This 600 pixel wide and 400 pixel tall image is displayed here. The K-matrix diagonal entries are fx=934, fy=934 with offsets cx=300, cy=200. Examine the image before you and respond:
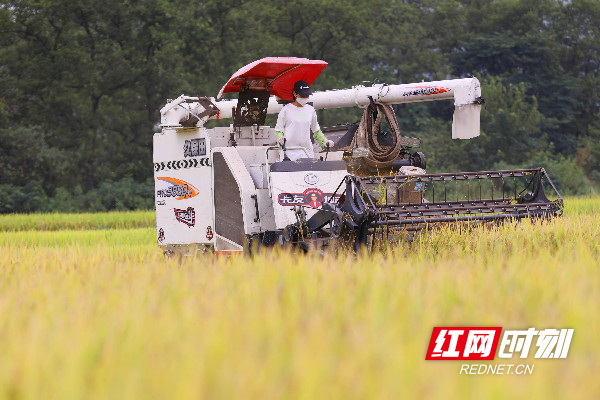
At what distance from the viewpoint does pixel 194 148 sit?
477 inches

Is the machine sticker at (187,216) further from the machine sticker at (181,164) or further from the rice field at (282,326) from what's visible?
the rice field at (282,326)

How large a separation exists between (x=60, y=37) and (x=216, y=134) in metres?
28.1

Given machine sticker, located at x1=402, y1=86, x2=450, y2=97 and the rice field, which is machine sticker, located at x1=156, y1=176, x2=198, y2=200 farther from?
machine sticker, located at x1=402, y1=86, x2=450, y2=97

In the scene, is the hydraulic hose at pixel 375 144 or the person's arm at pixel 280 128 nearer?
the person's arm at pixel 280 128

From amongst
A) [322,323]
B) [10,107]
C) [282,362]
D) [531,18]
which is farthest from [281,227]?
[531,18]

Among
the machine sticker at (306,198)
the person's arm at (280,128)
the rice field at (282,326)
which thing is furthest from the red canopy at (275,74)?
the rice field at (282,326)

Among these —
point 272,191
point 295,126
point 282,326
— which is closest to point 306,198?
point 272,191

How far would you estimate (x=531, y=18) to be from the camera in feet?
184

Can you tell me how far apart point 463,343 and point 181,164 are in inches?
335

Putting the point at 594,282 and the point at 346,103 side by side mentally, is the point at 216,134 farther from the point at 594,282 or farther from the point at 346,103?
the point at 594,282

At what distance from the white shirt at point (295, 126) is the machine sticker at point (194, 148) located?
128 cm

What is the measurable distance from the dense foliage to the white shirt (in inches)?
997

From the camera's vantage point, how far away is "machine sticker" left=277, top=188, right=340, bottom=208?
34.4 feet

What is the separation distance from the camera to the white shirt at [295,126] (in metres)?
11.2
